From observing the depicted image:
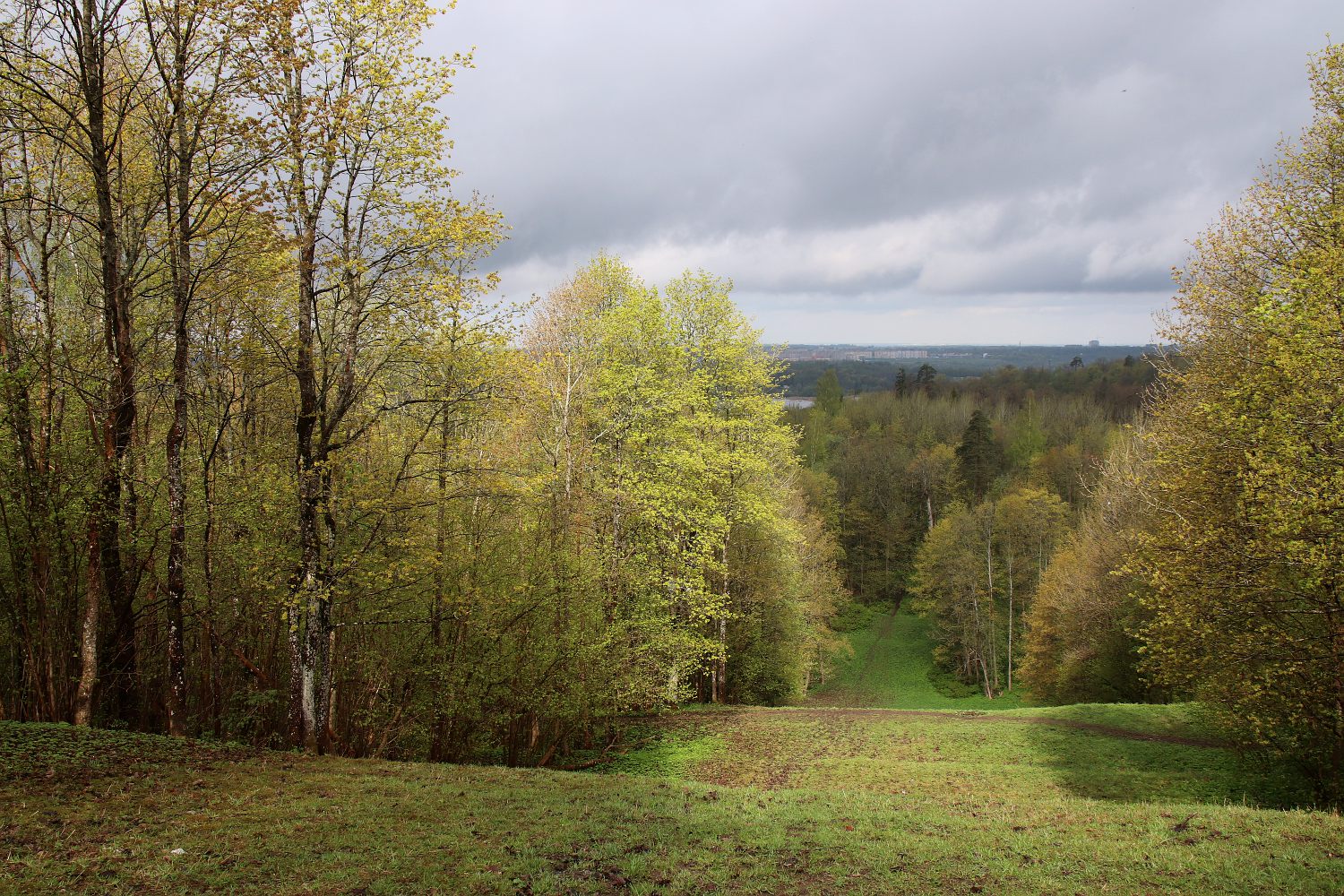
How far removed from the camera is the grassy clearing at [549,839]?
22.5 feet

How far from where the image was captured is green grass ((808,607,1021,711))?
43.7m

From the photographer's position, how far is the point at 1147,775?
1556 centimetres

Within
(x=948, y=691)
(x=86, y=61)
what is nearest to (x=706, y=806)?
(x=86, y=61)

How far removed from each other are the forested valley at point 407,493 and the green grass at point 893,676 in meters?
23.4

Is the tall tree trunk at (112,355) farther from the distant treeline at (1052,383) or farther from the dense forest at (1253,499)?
the distant treeline at (1052,383)

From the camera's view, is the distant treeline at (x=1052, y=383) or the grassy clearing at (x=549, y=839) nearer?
the grassy clearing at (x=549, y=839)

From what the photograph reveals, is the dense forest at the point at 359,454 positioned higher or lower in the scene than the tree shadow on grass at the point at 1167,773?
higher

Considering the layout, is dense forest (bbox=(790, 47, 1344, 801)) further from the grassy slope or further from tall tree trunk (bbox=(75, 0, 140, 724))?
tall tree trunk (bbox=(75, 0, 140, 724))

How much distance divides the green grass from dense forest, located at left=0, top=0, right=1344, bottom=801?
Answer: 84.9ft

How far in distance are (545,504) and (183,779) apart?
9.74 m

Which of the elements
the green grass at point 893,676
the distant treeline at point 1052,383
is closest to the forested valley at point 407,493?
the green grass at point 893,676

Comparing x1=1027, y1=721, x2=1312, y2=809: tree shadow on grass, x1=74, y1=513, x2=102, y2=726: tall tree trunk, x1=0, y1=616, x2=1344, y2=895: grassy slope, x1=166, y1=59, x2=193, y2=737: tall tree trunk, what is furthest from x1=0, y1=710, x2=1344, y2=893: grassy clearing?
x1=1027, y1=721, x2=1312, y2=809: tree shadow on grass

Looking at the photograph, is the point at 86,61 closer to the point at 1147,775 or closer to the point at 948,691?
the point at 1147,775

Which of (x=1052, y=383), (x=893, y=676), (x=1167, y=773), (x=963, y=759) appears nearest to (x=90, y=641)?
(x=963, y=759)
